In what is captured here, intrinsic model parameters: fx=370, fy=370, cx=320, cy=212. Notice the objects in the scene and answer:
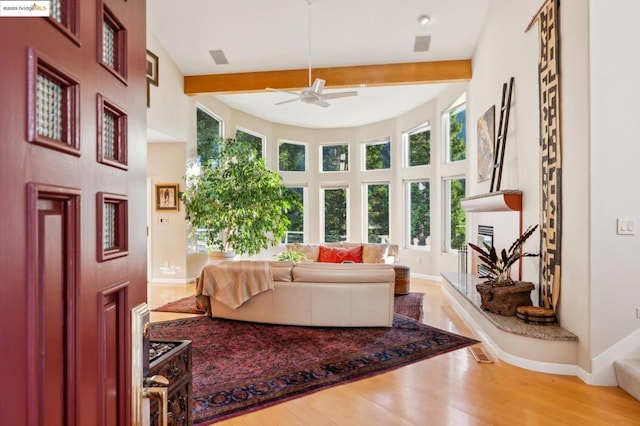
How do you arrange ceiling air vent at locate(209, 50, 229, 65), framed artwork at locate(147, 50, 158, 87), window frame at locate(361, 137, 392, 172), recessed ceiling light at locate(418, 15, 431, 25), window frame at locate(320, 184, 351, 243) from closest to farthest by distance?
1. recessed ceiling light at locate(418, 15, 431, 25)
2. framed artwork at locate(147, 50, 158, 87)
3. ceiling air vent at locate(209, 50, 229, 65)
4. window frame at locate(361, 137, 392, 172)
5. window frame at locate(320, 184, 351, 243)

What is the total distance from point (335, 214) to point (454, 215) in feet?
10.5

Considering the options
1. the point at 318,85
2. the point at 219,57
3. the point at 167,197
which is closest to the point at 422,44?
the point at 318,85

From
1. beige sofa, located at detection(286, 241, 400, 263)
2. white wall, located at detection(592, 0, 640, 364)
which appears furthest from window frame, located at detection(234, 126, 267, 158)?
white wall, located at detection(592, 0, 640, 364)

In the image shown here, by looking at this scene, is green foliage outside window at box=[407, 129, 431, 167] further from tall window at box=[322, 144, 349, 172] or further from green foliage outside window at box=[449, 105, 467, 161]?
tall window at box=[322, 144, 349, 172]

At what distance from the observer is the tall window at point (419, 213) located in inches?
309

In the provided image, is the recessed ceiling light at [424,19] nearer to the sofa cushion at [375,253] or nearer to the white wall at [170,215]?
the sofa cushion at [375,253]

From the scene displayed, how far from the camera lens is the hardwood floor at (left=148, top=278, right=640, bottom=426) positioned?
230cm

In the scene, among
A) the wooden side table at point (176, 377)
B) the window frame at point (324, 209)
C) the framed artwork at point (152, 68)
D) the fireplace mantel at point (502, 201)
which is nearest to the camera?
the wooden side table at point (176, 377)

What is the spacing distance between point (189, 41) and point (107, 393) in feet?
20.3

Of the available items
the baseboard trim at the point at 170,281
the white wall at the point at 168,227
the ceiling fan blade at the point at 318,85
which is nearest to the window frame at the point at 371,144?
the white wall at the point at 168,227

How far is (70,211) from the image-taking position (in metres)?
0.55

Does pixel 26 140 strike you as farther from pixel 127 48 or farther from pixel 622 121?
pixel 622 121

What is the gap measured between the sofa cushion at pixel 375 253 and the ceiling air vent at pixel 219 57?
4.12m

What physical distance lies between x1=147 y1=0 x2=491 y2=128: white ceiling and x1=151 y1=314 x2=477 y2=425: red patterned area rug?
159 inches
